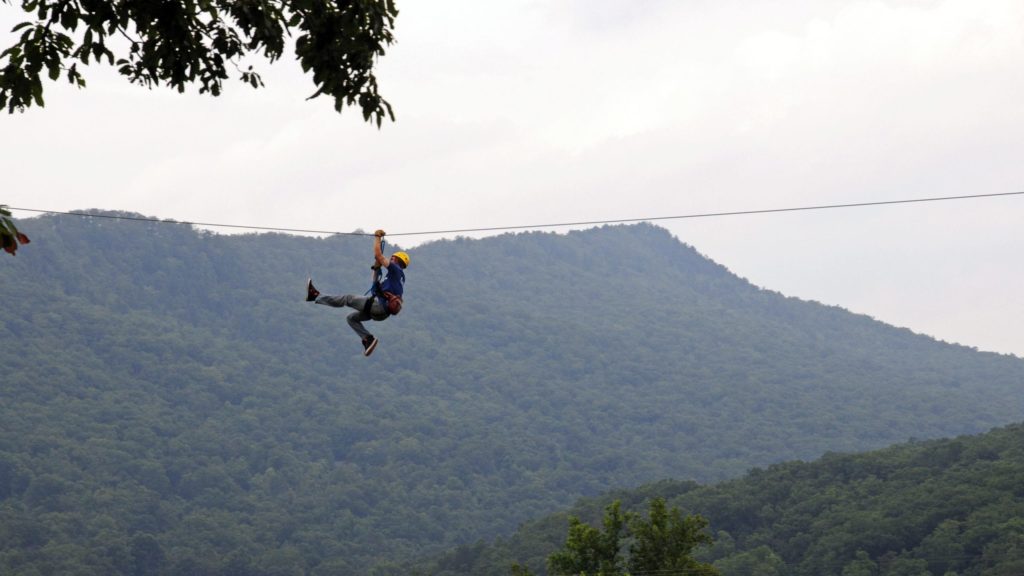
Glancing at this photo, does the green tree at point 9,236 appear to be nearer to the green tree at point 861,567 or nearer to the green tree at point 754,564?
the green tree at point 861,567

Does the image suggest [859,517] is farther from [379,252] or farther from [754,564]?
[379,252]

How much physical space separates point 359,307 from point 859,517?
220 ft

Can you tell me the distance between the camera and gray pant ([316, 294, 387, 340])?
12.8m

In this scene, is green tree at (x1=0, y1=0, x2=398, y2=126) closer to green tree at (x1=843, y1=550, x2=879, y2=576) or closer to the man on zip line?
the man on zip line

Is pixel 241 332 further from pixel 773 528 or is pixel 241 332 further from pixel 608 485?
pixel 773 528

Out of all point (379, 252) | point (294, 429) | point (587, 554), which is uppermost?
point (379, 252)

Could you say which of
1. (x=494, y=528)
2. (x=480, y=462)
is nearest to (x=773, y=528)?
(x=494, y=528)

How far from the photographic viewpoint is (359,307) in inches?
513

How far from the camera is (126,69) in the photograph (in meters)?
8.16

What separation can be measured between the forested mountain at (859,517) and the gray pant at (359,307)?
53.8 m

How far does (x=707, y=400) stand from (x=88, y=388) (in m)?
87.2

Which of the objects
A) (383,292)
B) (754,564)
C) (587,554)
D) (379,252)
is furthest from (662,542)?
(754,564)

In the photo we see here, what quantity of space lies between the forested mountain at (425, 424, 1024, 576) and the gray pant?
176 ft

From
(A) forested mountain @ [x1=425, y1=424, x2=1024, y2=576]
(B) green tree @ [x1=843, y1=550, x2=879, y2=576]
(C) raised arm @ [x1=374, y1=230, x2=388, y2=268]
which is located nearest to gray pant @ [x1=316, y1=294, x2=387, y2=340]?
(C) raised arm @ [x1=374, y1=230, x2=388, y2=268]
